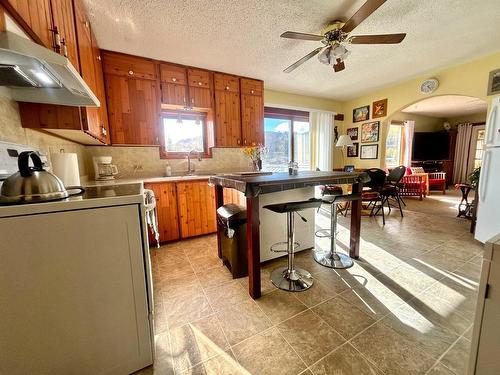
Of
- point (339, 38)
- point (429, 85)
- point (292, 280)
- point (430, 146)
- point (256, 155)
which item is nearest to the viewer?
point (292, 280)

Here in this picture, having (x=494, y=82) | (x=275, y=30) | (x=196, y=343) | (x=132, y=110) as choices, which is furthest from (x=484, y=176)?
(x=132, y=110)

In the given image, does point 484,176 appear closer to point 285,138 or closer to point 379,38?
point 379,38

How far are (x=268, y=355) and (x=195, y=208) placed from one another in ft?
6.96

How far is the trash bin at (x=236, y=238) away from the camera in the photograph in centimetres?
190

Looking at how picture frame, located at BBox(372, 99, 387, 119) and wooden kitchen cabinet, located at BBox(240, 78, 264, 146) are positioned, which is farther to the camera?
picture frame, located at BBox(372, 99, 387, 119)

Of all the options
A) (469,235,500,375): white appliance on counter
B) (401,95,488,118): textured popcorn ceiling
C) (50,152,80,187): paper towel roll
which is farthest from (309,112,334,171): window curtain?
(50,152,80,187): paper towel roll

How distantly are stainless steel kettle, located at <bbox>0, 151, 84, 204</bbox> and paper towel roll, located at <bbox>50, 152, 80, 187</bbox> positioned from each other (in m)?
0.64

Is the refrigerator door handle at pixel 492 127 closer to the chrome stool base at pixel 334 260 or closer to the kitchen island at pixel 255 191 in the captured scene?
the kitchen island at pixel 255 191

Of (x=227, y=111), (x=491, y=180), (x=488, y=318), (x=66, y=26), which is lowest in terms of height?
(x=488, y=318)

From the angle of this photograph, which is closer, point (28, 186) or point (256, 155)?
point (28, 186)

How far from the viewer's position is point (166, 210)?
9.11ft

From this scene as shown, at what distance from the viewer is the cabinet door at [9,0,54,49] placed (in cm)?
88

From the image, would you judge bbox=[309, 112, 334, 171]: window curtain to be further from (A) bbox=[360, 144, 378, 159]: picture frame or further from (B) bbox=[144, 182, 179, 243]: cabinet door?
(B) bbox=[144, 182, 179, 243]: cabinet door

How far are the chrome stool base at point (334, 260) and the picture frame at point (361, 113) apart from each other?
3866mm
